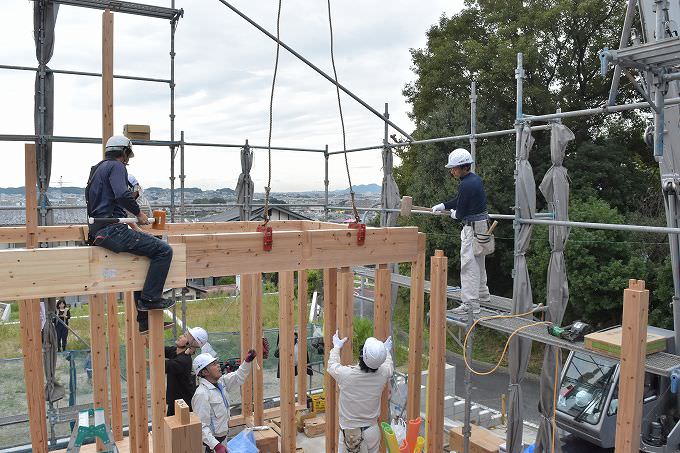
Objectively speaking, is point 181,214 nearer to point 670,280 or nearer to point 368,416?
point 368,416

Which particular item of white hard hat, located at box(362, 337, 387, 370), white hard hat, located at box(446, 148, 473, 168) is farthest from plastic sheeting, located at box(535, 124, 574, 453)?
white hard hat, located at box(362, 337, 387, 370)

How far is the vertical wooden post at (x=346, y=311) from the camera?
215 inches

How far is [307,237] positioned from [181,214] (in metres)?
4.96

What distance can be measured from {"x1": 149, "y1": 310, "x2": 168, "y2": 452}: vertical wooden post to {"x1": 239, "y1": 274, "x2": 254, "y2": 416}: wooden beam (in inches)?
147

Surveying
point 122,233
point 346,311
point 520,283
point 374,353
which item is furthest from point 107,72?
point 520,283

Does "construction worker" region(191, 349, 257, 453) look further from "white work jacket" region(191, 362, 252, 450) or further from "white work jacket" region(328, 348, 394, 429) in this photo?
"white work jacket" region(328, 348, 394, 429)

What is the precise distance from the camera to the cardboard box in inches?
192

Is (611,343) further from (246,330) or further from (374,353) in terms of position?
(246,330)

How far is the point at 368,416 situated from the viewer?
5348mm

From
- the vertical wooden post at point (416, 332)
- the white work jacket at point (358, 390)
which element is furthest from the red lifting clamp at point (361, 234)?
the white work jacket at point (358, 390)

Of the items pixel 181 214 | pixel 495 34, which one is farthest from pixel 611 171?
pixel 181 214

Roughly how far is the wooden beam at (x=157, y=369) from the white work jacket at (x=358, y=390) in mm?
1718

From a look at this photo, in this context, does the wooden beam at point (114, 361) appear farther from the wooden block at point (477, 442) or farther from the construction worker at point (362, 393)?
the wooden block at point (477, 442)

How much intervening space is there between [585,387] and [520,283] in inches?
83.3
